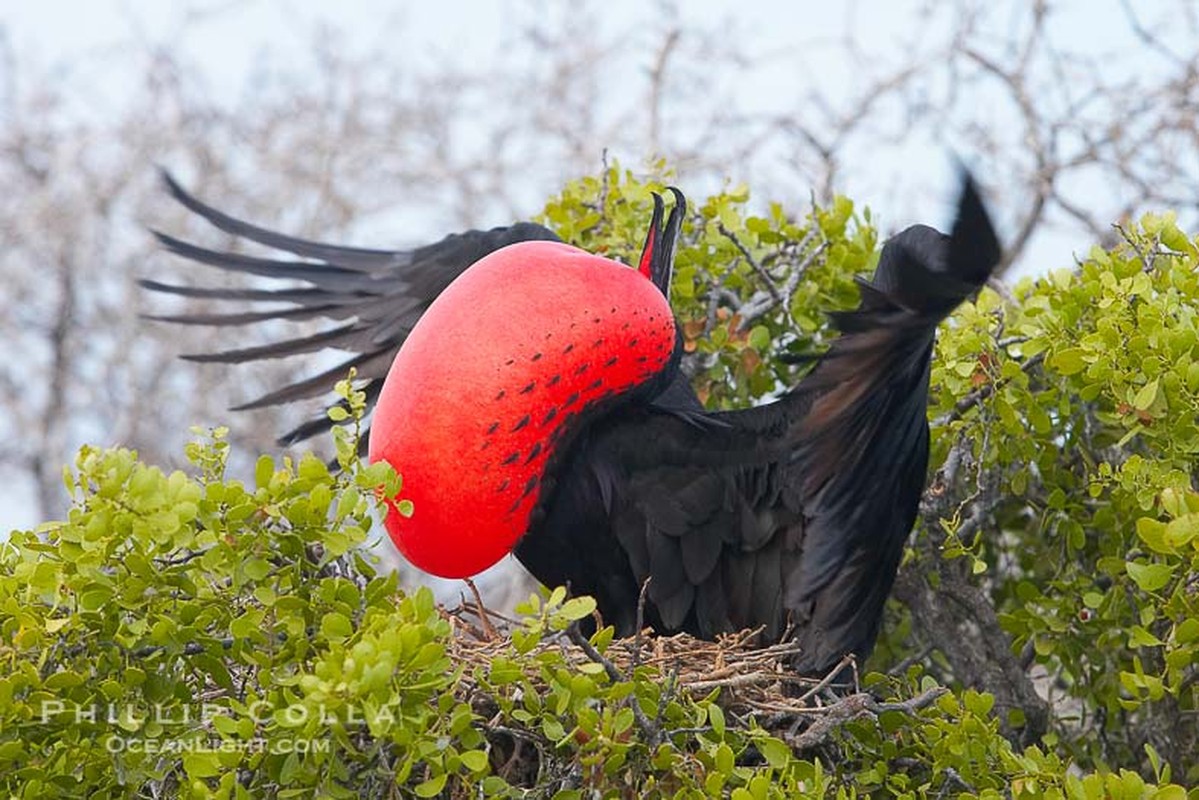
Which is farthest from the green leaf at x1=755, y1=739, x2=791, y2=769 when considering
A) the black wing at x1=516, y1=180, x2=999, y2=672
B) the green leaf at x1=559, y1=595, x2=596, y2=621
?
the black wing at x1=516, y1=180, x2=999, y2=672

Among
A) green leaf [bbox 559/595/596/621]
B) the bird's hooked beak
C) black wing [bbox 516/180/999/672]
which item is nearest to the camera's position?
green leaf [bbox 559/595/596/621]

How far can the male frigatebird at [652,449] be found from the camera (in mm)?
2215

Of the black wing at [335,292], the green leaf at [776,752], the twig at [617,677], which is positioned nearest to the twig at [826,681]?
the green leaf at [776,752]

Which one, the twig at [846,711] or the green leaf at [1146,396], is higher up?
the green leaf at [1146,396]

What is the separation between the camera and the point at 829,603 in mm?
2373

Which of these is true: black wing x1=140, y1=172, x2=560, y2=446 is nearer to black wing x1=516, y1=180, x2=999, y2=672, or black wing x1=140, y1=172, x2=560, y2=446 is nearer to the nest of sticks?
black wing x1=516, y1=180, x2=999, y2=672

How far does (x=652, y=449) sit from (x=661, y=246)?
1.19 feet

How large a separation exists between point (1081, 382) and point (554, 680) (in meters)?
1.04

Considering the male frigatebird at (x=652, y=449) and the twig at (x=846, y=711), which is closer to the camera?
the twig at (x=846, y=711)

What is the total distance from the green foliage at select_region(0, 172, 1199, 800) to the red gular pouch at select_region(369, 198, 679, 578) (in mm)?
268

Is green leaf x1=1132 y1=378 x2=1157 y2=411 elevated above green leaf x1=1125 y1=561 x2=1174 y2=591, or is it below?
above

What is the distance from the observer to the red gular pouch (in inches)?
91.8

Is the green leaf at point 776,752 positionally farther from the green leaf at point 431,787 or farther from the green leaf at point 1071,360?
the green leaf at point 1071,360

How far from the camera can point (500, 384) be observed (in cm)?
234
